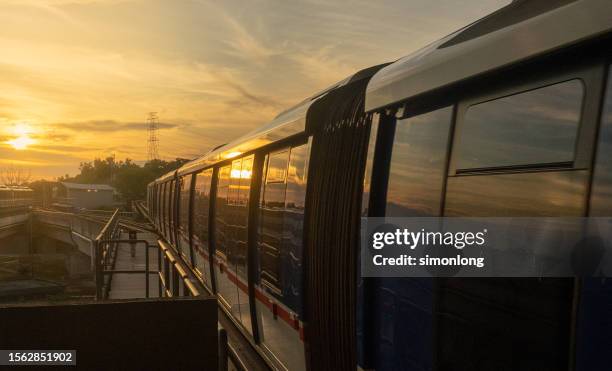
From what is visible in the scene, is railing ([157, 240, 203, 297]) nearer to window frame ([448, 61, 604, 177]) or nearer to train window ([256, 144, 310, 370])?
train window ([256, 144, 310, 370])

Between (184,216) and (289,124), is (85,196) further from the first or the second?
(289,124)

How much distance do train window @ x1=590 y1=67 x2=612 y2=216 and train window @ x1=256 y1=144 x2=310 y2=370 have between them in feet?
12.3

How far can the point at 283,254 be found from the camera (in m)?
6.83

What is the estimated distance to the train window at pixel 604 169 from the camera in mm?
2512

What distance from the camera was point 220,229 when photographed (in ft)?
37.3

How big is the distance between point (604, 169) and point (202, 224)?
1220cm

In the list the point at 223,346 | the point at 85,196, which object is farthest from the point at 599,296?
the point at 85,196

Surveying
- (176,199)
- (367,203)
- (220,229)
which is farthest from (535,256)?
(176,199)

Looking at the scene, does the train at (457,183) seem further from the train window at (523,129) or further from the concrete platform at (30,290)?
the concrete platform at (30,290)

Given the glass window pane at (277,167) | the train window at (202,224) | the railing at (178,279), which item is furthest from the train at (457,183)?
the train window at (202,224)

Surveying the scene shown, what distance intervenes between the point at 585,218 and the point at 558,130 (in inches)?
16.9

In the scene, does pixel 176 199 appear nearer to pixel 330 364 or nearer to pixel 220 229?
pixel 220 229

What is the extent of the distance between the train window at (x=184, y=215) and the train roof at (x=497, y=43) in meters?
13.4

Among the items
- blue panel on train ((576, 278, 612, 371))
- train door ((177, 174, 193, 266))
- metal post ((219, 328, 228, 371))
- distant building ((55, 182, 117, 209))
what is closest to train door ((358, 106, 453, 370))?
metal post ((219, 328, 228, 371))
